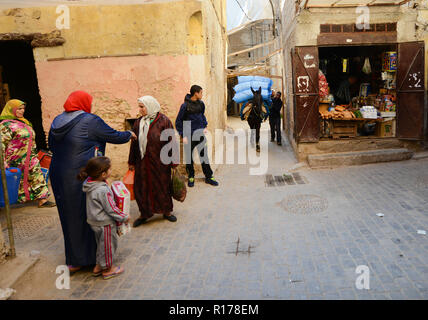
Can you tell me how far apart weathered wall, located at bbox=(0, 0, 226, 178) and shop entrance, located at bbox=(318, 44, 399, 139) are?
3583 mm

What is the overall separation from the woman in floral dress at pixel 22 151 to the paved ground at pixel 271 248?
32 centimetres

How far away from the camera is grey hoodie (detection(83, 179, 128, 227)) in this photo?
3381 millimetres

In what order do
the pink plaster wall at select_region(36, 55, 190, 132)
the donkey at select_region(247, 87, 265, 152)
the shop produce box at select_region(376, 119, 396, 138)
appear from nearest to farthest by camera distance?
the pink plaster wall at select_region(36, 55, 190, 132)
the shop produce box at select_region(376, 119, 396, 138)
the donkey at select_region(247, 87, 265, 152)

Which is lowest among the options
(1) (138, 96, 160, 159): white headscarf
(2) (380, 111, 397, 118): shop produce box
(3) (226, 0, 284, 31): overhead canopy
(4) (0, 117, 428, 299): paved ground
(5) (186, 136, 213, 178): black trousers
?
(4) (0, 117, 428, 299): paved ground

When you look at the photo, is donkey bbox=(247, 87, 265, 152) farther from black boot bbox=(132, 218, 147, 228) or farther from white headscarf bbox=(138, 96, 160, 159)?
black boot bbox=(132, 218, 147, 228)

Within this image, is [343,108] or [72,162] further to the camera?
[343,108]

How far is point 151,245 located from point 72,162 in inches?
56.7

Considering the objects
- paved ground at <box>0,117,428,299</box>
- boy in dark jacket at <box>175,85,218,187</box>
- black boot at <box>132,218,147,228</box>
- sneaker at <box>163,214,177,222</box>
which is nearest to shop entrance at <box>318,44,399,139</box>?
paved ground at <box>0,117,428,299</box>

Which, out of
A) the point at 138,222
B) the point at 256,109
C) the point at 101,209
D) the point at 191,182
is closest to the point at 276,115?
the point at 256,109

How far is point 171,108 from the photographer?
7.02 metres

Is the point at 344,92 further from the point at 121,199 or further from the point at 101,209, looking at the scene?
the point at 101,209
